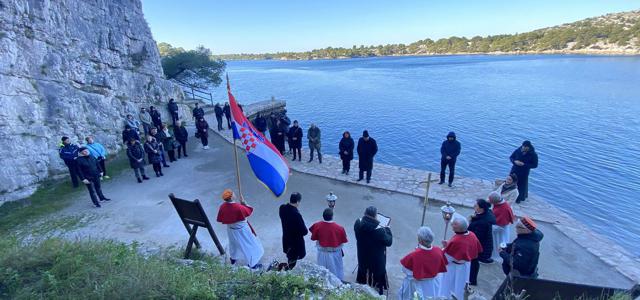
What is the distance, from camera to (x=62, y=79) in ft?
45.3

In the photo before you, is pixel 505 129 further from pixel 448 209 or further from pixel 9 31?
pixel 9 31

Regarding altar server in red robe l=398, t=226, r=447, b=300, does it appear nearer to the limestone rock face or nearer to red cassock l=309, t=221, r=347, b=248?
red cassock l=309, t=221, r=347, b=248

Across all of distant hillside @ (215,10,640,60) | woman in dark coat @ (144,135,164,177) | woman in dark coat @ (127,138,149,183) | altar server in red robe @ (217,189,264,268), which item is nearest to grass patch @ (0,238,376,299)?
altar server in red robe @ (217,189,264,268)

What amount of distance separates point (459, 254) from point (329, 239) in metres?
2.22

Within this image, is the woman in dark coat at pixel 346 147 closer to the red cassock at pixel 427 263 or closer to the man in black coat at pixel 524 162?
the man in black coat at pixel 524 162

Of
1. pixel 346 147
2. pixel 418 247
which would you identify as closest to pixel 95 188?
pixel 346 147

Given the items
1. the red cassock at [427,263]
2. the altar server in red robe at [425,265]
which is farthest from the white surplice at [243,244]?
the red cassock at [427,263]

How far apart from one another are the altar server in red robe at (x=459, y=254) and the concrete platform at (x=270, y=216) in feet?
3.53

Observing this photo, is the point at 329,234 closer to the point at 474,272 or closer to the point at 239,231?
the point at 239,231

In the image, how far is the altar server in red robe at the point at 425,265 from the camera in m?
4.83

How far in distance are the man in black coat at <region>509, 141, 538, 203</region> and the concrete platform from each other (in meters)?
1.41

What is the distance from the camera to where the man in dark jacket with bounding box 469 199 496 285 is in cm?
600

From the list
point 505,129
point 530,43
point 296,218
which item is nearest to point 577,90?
point 505,129

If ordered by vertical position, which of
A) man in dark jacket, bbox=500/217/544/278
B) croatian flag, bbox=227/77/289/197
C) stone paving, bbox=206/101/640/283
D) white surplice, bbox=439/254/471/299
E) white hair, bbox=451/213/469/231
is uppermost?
croatian flag, bbox=227/77/289/197
